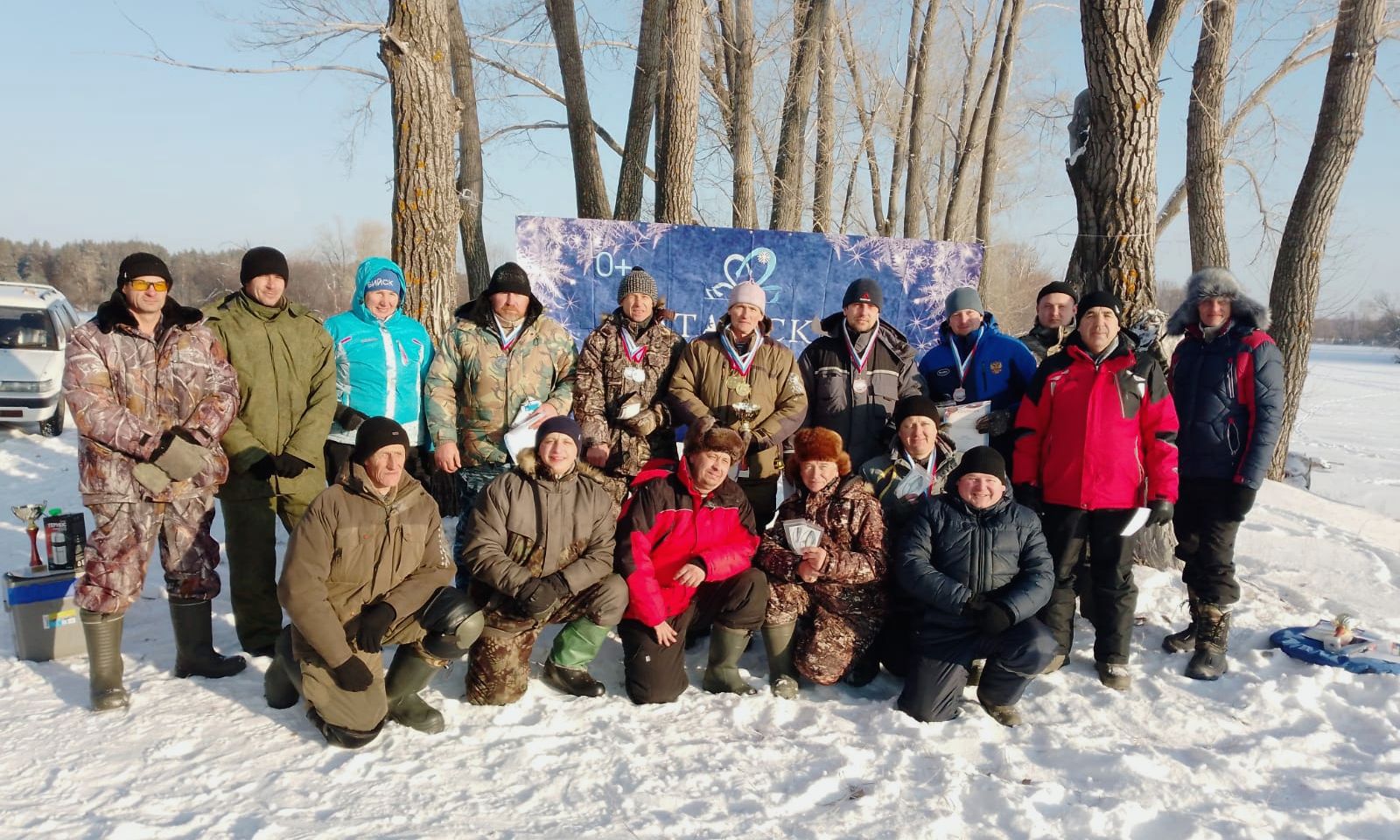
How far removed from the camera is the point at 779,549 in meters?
3.82

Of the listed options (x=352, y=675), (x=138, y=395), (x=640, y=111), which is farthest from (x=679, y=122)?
(x=352, y=675)

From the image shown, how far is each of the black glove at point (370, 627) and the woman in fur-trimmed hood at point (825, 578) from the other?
5.38 feet

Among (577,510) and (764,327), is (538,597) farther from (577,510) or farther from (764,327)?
(764,327)

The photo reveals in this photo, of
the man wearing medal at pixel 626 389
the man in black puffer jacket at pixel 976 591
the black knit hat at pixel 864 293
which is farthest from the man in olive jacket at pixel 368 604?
the black knit hat at pixel 864 293

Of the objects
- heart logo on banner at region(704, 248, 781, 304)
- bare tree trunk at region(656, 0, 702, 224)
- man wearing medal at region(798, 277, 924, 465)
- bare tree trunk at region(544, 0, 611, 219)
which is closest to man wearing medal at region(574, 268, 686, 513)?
man wearing medal at region(798, 277, 924, 465)

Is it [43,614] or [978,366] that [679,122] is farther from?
[43,614]

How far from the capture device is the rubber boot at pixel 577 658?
3639 millimetres

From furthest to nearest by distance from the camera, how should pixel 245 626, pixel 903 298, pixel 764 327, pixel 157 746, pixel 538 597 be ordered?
pixel 903 298, pixel 764 327, pixel 245 626, pixel 538 597, pixel 157 746

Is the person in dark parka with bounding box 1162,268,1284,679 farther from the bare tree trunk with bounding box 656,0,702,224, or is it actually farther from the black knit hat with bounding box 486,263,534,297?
the bare tree trunk with bounding box 656,0,702,224

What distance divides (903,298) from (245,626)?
5778 millimetres

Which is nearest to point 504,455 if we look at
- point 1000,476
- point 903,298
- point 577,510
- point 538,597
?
point 577,510

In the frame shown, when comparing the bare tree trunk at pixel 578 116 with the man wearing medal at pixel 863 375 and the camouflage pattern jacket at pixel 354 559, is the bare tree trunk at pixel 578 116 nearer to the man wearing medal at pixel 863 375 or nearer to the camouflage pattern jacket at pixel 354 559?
the man wearing medal at pixel 863 375

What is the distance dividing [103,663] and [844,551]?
10.5ft

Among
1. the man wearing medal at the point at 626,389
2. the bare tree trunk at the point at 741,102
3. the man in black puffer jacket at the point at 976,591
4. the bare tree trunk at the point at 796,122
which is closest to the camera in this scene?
the man in black puffer jacket at the point at 976,591
